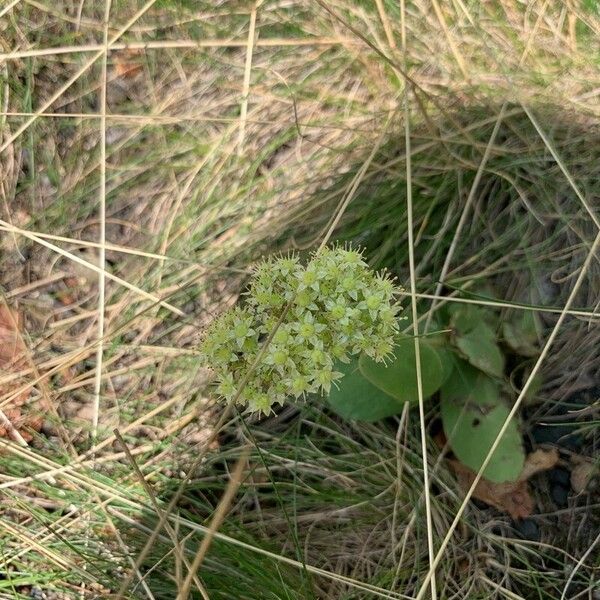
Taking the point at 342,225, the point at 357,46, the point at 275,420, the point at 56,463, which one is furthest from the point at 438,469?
the point at 357,46

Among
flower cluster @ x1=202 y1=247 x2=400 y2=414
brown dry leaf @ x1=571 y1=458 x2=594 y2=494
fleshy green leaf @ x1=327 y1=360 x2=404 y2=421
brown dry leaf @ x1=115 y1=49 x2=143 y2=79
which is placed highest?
brown dry leaf @ x1=115 y1=49 x2=143 y2=79

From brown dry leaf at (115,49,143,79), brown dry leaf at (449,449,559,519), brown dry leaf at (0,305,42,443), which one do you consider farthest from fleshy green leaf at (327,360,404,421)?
brown dry leaf at (115,49,143,79)

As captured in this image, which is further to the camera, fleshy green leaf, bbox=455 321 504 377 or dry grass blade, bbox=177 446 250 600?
fleshy green leaf, bbox=455 321 504 377

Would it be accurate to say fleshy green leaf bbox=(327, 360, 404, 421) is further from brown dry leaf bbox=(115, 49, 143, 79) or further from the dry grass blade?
brown dry leaf bbox=(115, 49, 143, 79)

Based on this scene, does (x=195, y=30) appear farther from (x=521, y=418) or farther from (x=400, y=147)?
(x=521, y=418)

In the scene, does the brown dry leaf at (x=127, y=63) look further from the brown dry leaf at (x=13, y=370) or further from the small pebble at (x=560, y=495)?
the small pebble at (x=560, y=495)

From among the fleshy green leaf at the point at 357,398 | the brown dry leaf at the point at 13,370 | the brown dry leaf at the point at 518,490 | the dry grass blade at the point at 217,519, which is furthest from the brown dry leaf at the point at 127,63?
the dry grass blade at the point at 217,519

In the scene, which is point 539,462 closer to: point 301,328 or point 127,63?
point 301,328
